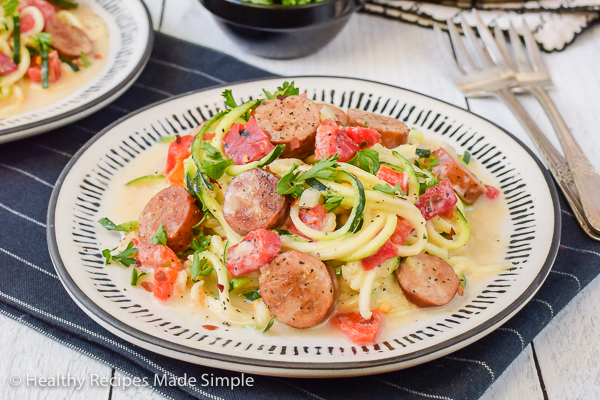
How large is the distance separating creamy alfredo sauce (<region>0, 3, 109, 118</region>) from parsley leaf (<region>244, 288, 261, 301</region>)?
9.67 feet

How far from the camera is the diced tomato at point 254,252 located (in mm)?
3281

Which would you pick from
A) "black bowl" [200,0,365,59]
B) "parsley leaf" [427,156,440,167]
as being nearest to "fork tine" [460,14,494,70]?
"black bowl" [200,0,365,59]

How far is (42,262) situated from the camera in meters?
3.85

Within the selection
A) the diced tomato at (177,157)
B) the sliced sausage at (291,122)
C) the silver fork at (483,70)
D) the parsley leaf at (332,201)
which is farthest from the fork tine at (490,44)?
the diced tomato at (177,157)

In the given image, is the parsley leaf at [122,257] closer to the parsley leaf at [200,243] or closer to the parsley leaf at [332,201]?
the parsley leaf at [200,243]

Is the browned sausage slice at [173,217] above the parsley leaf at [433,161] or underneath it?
underneath

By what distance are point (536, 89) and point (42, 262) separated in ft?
15.5

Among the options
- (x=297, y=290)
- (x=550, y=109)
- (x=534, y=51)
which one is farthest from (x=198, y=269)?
(x=534, y=51)

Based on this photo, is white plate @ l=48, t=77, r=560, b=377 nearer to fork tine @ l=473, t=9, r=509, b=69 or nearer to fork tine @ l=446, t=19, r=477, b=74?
fork tine @ l=446, t=19, r=477, b=74

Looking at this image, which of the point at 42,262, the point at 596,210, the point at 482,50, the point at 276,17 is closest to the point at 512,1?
the point at 482,50

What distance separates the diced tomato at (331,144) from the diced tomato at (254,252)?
64cm

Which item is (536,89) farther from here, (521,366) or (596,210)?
(521,366)

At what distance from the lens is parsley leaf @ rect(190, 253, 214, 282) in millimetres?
3441

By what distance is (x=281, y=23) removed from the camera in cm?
551
